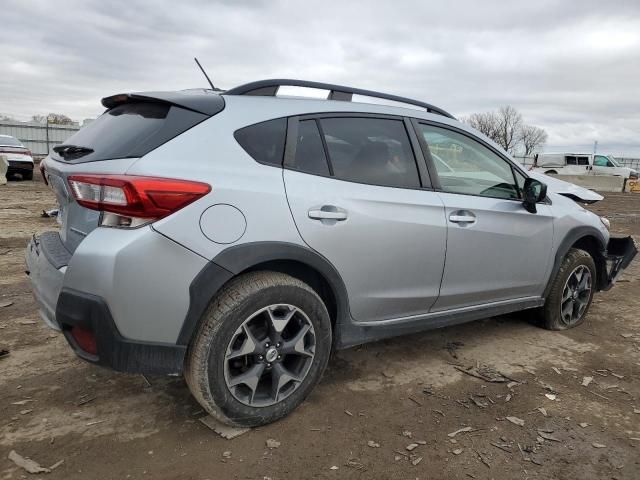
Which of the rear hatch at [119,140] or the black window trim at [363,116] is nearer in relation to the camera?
the rear hatch at [119,140]

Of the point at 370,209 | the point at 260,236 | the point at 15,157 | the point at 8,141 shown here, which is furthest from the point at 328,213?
the point at 8,141

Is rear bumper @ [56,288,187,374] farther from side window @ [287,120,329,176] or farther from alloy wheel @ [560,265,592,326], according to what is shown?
alloy wheel @ [560,265,592,326]

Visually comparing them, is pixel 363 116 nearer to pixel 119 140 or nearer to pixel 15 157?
pixel 119 140

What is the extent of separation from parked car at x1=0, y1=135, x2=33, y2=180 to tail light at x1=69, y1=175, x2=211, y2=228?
17936 millimetres

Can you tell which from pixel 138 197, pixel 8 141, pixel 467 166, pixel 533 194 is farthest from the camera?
pixel 8 141

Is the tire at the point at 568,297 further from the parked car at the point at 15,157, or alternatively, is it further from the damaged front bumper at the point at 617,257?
the parked car at the point at 15,157

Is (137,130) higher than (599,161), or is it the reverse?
(599,161)

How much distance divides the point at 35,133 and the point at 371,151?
32.2 metres

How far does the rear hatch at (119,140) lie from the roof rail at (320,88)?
0.20 m

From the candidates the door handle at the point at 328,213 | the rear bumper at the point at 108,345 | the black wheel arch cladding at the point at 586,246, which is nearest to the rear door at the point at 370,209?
the door handle at the point at 328,213

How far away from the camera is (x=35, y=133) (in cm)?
2991

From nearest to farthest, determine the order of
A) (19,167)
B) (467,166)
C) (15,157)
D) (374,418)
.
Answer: (374,418)
(467,166)
(15,157)
(19,167)

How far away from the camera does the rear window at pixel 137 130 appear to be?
244cm

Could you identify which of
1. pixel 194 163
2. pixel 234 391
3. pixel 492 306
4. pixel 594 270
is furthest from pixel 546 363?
pixel 194 163
